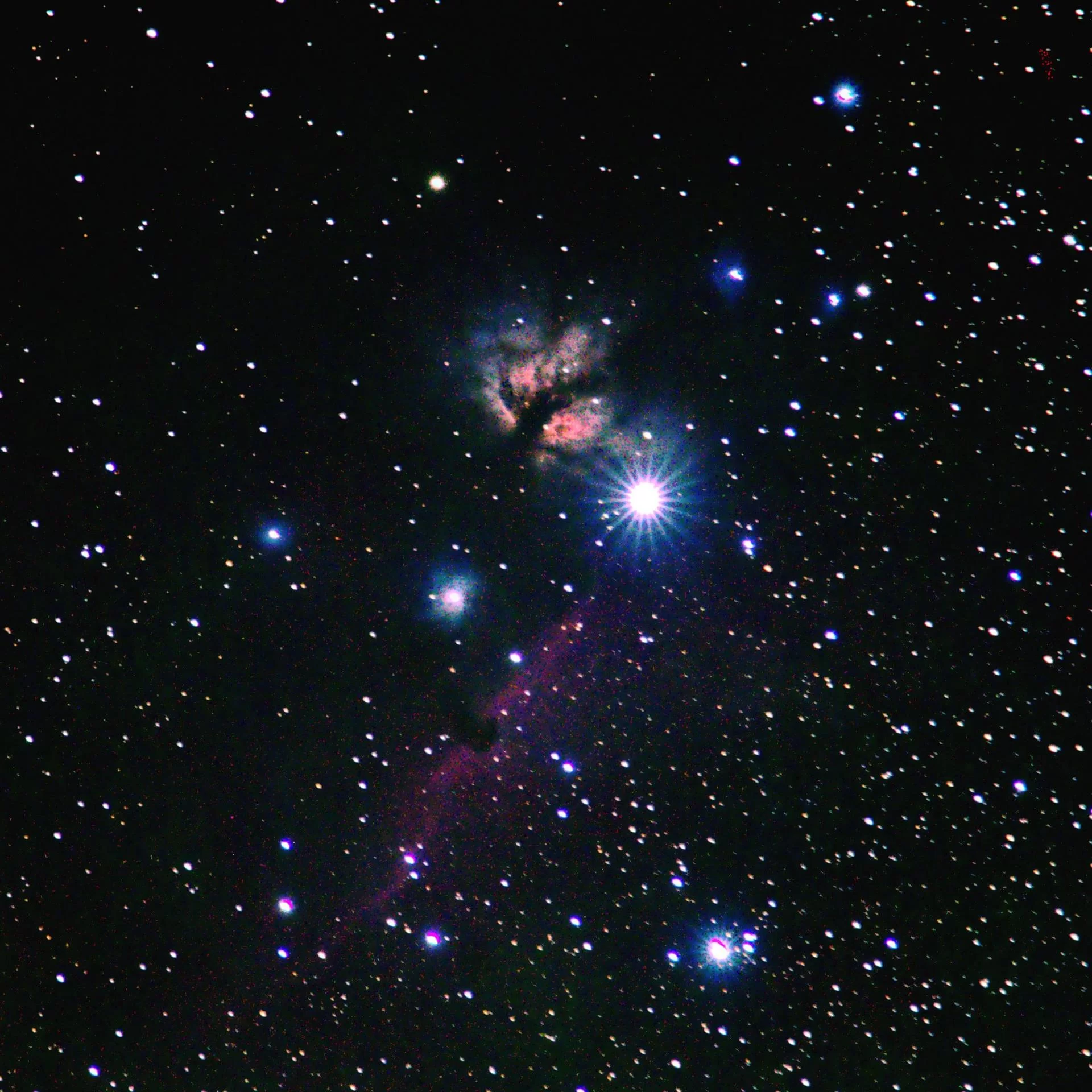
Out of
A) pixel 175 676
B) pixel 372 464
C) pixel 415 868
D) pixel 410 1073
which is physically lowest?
pixel 410 1073

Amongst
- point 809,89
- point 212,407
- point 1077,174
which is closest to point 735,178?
point 809,89

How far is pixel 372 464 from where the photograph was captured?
1.69 feet

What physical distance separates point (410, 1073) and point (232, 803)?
300 millimetres

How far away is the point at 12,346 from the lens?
531mm

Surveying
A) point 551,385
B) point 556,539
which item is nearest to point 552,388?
point 551,385

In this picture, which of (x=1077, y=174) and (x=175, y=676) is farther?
(x=175, y=676)

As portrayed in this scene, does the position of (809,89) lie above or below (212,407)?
above

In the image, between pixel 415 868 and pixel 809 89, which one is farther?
pixel 415 868

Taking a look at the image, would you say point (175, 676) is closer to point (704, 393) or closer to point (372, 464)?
point (372, 464)

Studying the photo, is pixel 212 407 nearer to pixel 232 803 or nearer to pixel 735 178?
pixel 232 803

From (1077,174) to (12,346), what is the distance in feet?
2.84

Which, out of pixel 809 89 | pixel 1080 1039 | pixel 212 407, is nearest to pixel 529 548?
pixel 212 407

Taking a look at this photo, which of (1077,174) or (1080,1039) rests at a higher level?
(1077,174)

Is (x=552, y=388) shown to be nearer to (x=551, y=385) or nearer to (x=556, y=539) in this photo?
(x=551, y=385)
